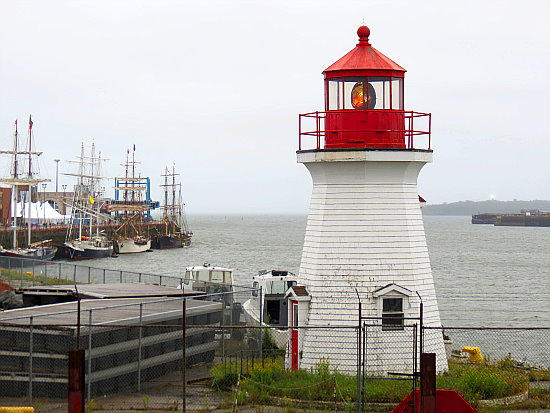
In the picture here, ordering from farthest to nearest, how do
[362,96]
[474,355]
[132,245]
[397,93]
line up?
[132,245], [474,355], [397,93], [362,96]

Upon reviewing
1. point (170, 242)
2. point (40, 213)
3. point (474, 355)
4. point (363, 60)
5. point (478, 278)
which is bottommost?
point (478, 278)

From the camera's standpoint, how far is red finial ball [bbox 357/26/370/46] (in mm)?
16453

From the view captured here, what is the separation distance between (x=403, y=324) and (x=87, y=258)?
88.0m

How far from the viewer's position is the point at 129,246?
11406 centimetres

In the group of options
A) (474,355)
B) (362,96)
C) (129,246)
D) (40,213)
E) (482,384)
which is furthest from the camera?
(40,213)

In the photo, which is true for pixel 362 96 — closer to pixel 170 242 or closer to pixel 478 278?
pixel 478 278

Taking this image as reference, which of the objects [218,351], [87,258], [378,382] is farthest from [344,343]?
[87,258]

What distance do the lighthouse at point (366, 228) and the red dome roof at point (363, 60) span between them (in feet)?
0.07

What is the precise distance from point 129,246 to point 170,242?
46.9 ft

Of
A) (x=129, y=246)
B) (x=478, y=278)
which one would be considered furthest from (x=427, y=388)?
(x=129, y=246)

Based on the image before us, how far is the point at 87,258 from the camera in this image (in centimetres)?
10000

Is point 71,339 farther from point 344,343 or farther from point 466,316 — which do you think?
point 466,316

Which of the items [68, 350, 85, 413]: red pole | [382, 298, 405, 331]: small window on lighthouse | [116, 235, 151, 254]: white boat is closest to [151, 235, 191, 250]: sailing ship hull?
[116, 235, 151, 254]: white boat

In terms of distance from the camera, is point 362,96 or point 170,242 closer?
point 362,96
